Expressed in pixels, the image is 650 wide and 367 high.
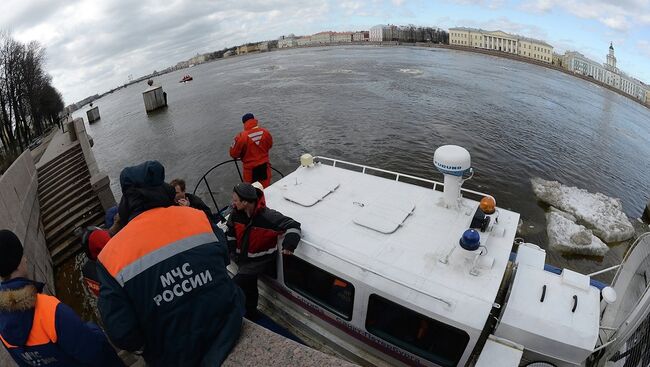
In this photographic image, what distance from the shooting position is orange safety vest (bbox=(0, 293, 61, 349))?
2.25m

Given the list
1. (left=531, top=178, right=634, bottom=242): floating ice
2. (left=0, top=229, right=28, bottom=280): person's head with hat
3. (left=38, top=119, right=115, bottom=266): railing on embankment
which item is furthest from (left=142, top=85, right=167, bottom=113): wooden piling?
(left=0, top=229, right=28, bottom=280): person's head with hat

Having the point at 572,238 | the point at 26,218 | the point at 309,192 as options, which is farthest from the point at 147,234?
the point at 572,238

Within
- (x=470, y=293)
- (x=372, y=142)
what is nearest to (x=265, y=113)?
(x=372, y=142)

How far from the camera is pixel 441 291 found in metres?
3.85

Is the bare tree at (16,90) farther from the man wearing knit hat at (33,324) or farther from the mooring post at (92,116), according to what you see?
the man wearing knit hat at (33,324)

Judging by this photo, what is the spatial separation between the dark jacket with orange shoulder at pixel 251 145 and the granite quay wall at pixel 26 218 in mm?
5357

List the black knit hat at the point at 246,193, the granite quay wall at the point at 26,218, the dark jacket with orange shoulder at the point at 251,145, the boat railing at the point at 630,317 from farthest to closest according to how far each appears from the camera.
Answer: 1. the granite quay wall at the point at 26,218
2. the dark jacket with orange shoulder at the point at 251,145
3. the black knit hat at the point at 246,193
4. the boat railing at the point at 630,317

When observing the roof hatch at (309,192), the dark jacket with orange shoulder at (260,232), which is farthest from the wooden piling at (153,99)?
the dark jacket with orange shoulder at (260,232)

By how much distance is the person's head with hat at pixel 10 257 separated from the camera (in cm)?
222

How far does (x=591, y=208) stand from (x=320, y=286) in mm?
13975

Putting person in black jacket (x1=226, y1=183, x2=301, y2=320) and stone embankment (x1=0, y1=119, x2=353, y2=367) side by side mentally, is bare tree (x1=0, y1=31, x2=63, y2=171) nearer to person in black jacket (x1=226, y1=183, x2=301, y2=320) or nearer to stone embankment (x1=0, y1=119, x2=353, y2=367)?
stone embankment (x1=0, y1=119, x2=353, y2=367)

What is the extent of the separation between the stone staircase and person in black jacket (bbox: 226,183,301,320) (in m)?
8.88

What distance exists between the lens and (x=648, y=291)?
3236mm

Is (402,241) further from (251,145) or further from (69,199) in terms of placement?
(69,199)
